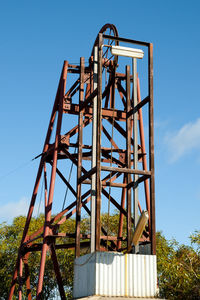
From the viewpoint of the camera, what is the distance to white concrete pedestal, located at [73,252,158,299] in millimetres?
16391

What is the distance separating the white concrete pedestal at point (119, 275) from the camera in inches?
645

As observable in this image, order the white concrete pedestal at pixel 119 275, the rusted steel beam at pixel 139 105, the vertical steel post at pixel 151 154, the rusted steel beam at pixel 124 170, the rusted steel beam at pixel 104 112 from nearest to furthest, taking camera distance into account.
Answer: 1. the white concrete pedestal at pixel 119 275
2. the rusted steel beam at pixel 124 170
3. the vertical steel post at pixel 151 154
4. the rusted steel beam at pixel 139 105
5. the rusted steel beam at pixel 104 112

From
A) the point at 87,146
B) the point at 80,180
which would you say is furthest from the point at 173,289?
the point at 87,146

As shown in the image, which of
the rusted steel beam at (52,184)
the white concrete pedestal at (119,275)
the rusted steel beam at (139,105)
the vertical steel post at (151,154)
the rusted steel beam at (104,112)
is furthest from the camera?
the rusted steel beam at (104,112)

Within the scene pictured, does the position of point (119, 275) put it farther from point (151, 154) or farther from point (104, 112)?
point (104, 112)

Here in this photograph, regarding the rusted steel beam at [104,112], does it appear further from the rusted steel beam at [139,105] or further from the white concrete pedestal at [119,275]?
the white concrete pedestal at [119,275]

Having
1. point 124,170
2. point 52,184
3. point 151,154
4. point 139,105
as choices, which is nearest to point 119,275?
point 124,170

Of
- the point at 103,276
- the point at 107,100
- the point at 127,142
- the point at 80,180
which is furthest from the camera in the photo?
the point at 107,100

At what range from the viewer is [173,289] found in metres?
20.0

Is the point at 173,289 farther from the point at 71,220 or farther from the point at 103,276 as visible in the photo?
the point at 71,220

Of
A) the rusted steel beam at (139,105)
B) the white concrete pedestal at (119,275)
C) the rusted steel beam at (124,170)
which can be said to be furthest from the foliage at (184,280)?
the rusted steel beam at (139,105)

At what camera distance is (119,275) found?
16625mm

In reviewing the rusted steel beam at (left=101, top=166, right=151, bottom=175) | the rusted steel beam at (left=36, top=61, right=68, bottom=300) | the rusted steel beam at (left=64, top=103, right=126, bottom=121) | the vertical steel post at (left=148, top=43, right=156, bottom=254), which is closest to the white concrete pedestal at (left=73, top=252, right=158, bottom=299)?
the vertical steel post at (left=148, top=43, right=156, bottom=254)

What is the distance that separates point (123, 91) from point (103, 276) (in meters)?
10.4
